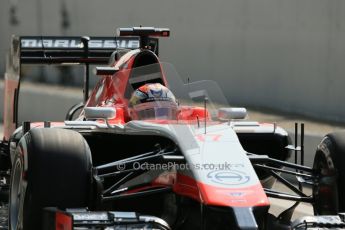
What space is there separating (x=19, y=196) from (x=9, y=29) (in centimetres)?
1288

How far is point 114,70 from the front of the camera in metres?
8.09

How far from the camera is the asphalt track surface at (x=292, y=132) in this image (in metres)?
9.35

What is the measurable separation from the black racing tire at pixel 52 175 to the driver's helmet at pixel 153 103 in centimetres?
117

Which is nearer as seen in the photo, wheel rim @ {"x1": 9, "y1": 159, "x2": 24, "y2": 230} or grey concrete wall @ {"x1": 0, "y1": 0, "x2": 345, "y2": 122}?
wheel rim @ {"x1": 9, "y1": 159, "x2": 24, "y2": 230}

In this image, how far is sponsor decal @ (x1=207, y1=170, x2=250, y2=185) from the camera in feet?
19.2

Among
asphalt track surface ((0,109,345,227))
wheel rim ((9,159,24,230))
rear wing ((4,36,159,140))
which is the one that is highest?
rear wing ((4,36,159,140))

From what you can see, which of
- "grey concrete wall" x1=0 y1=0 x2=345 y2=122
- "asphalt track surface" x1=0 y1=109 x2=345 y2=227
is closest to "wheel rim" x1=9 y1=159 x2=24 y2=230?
"asphalt track surface" x1=0 y1=109 x2=345 y2=227

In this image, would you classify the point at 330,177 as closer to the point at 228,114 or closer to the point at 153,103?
the point at 228,114

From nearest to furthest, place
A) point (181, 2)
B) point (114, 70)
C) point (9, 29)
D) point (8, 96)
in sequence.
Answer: point (114, 70), point (8, 96), point (181, 2), point (9, 29)

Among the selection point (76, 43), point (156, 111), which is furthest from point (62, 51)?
point (156, 111)

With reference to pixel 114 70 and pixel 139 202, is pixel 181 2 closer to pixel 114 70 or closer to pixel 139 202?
pixel 114 70

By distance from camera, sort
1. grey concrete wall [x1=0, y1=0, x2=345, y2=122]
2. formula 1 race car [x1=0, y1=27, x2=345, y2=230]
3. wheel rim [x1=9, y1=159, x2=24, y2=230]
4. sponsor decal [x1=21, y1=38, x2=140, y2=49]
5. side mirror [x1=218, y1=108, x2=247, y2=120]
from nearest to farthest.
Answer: formula 1 race car [x1=0, y1=27, x2=345, y2=230]
wheel rim [x1=9, y1=159, x2=24, y2=230]
side mirror [x1=218, y1=108, x2=247, y2=120]
sponsor decal [x1=21, y1=38, x2=140, y2=49]
grey concrete wall [x1=0, y1=0, x2=345, y2=122]

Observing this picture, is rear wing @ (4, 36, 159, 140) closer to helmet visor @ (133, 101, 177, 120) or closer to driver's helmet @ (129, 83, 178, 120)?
driver's helmet @ (129, 83, 178, 120)

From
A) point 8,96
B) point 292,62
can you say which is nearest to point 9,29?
point 292,62
